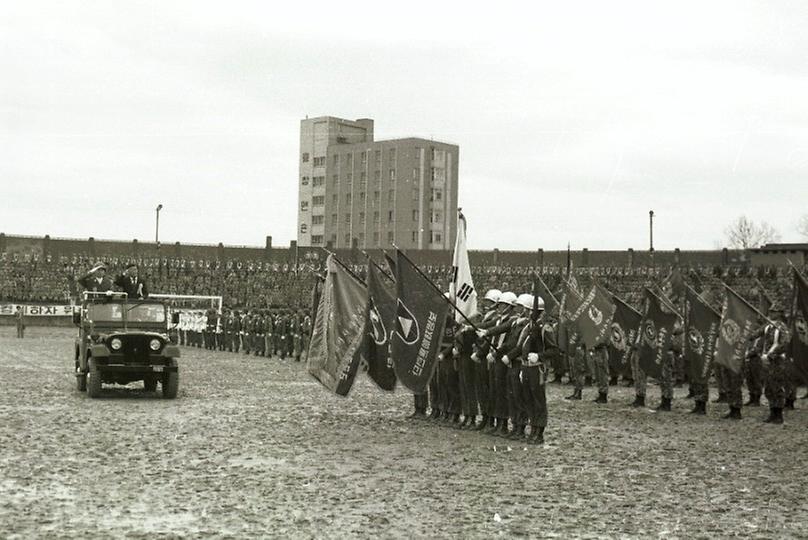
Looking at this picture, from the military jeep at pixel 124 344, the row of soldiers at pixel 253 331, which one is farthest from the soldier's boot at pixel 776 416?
the row of soldiers at pixel 253 331

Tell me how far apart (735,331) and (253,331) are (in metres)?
24.5

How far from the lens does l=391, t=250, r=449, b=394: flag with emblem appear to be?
49.0ft

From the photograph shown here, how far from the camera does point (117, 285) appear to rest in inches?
837

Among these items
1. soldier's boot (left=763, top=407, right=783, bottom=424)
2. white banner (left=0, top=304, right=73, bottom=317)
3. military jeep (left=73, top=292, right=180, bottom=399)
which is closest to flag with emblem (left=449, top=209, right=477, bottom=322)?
soldier's boot (left=763, top=407, right=783, bottom=424)

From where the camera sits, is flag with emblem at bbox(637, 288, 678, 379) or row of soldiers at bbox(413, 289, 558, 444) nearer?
row of soldiers at bbox(413, 289, 558, 444)

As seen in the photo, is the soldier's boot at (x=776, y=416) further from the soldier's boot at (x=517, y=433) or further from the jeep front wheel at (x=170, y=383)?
the jeep front wheel at (x=170, y=383)

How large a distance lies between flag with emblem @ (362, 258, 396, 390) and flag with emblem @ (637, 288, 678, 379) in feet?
16.8

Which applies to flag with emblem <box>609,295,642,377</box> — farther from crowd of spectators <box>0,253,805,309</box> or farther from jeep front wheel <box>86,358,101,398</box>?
crowd of spectators <box>0,253,805,309</box>

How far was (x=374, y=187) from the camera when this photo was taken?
117 meters

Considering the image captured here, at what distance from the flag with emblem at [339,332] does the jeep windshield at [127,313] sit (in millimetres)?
4703

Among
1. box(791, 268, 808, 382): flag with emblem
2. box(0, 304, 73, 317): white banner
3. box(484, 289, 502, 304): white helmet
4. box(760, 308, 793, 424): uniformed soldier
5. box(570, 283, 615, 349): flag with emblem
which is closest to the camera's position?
box(484, 289, 502, 304): white helmet

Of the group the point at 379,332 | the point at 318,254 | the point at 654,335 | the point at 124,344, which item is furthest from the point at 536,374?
the point at 318,254

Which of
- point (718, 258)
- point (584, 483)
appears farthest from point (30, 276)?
point (584, 483)

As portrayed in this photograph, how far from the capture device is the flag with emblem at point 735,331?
17.9m
